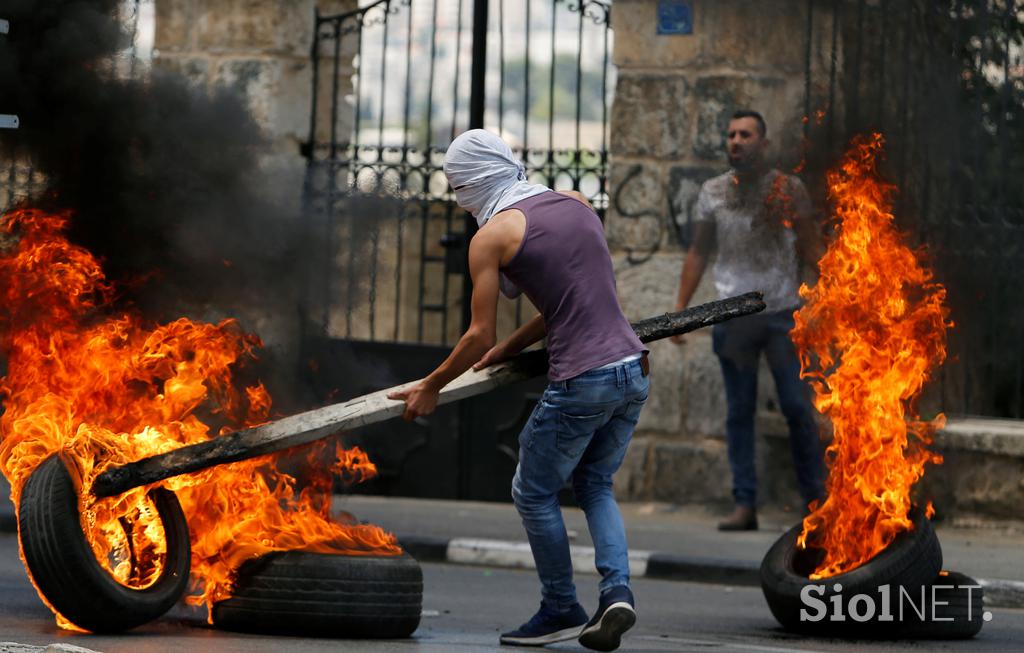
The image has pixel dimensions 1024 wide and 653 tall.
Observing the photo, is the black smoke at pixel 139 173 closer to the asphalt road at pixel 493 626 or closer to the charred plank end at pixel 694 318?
the asphalt road at pixel 493 626

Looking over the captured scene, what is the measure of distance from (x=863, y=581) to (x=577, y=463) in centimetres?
118

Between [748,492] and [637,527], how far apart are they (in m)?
0.66

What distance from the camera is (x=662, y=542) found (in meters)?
9.45

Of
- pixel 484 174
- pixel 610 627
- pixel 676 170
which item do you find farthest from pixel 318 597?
pixel 676 170

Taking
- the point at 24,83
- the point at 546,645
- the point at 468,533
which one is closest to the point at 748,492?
the point at 468,533

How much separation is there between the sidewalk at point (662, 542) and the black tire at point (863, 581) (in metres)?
1.55

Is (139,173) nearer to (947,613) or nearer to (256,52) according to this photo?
(947,613)

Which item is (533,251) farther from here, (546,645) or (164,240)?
(164,240)

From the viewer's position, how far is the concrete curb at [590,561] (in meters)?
8.66

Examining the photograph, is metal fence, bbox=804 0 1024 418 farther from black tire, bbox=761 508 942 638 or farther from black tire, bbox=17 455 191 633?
black tire, bbox=17 455 191 633

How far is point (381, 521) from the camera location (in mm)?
10086

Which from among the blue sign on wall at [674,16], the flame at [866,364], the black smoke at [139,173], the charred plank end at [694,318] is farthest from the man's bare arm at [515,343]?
the blue sign on wall at [674,16]

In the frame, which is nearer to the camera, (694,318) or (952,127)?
(694,318)

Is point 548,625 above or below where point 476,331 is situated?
below
